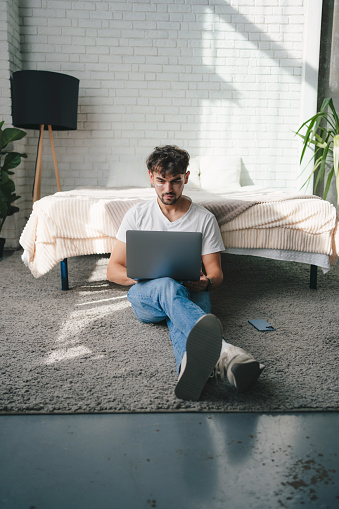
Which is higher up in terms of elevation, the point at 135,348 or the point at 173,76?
the point at 173,76

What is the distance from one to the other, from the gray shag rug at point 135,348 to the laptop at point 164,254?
301 millimetres

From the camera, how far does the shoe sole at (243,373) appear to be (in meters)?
1.43

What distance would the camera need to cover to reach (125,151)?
4.79m

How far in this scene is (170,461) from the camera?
1.14 meters

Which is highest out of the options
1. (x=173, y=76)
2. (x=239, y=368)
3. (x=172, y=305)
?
(x=173, y=76)

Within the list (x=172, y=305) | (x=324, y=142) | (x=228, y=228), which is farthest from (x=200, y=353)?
(x=324, y=142)

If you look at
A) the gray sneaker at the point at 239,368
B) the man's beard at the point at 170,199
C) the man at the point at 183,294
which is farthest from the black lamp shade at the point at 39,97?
the gray sneaker at the point at 239,368

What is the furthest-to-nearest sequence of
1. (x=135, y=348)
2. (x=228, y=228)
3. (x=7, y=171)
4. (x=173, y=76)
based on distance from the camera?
(x=173, y=76) < (x=7, y=171) < (x=228, y=228) < (x=135, y=348)

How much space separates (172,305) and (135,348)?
11.6 inches

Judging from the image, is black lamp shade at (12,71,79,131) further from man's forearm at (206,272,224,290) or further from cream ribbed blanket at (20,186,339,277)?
man's forearm at (206,272,224,290)

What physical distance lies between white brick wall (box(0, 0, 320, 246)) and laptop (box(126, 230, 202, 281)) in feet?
9.45

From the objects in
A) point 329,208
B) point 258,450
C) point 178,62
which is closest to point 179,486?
point 258,450

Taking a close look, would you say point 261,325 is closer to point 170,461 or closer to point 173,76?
point 170,461

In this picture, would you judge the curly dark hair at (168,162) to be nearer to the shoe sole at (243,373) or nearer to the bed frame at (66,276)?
the shoe sole at (243,373)
